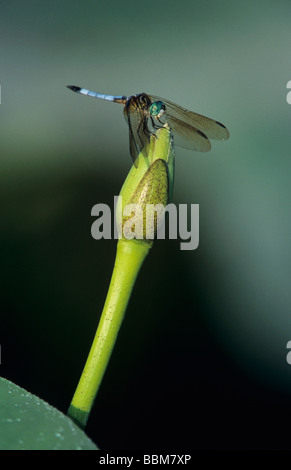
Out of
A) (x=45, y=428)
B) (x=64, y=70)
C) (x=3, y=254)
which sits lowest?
(x=45, y=428)

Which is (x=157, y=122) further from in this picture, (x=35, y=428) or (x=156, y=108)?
(x=35, y=428)

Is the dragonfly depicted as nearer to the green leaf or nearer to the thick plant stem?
the thick plant stem

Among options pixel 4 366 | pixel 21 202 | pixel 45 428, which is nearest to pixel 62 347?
pixel 4 366

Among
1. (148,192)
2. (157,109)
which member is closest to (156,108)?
(157,109)

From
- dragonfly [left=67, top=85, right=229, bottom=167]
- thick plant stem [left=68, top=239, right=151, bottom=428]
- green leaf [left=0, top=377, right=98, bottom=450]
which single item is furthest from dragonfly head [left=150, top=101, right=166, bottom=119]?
green leaf [left=0, top=377, right=98, bottom=450]

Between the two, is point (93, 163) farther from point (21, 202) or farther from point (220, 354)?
point (220, 354)

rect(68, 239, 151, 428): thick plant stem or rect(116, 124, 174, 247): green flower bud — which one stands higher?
rect(116, 124, 174, 247): green flower bud
